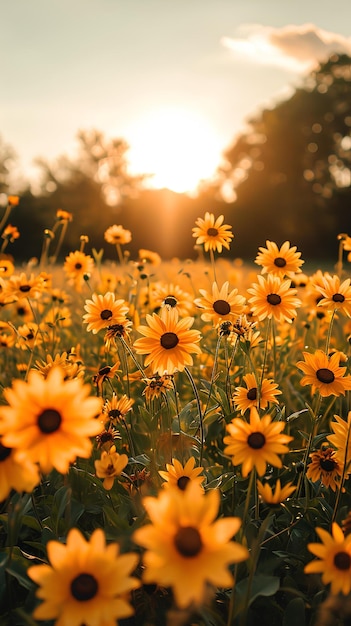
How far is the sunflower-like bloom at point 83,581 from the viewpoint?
2.70 feet

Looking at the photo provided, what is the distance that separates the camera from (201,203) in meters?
27.5

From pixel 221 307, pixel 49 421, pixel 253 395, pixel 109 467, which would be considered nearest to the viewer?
pixel 49 421

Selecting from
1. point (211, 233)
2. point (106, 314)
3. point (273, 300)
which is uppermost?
point (211, 233)

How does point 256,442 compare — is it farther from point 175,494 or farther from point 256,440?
point 175,494

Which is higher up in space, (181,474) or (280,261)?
(280,261)

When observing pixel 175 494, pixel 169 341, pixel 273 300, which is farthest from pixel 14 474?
pixel 273 300

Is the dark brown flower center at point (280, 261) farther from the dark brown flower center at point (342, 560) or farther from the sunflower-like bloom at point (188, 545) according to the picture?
the sunflower-like bloom at point (188, 545)

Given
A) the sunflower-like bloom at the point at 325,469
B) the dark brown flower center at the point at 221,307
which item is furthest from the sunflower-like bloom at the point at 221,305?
the sunflower-like bloom at the point at 325,469

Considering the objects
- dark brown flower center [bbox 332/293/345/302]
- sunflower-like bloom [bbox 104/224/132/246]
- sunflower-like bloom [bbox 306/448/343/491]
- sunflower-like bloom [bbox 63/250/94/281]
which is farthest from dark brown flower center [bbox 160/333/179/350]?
sunflower-like bloom [bbox 104/224/132/246]

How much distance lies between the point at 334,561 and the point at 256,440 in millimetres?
265

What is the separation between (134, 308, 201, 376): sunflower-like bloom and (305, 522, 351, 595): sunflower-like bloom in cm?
67

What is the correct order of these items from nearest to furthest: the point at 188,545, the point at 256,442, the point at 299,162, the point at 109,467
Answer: the point at 188,545
the point at 256,442
the point at 109,467
the point at 299,162

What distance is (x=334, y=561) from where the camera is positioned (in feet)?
3.28

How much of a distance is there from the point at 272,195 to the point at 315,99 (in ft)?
19.2
